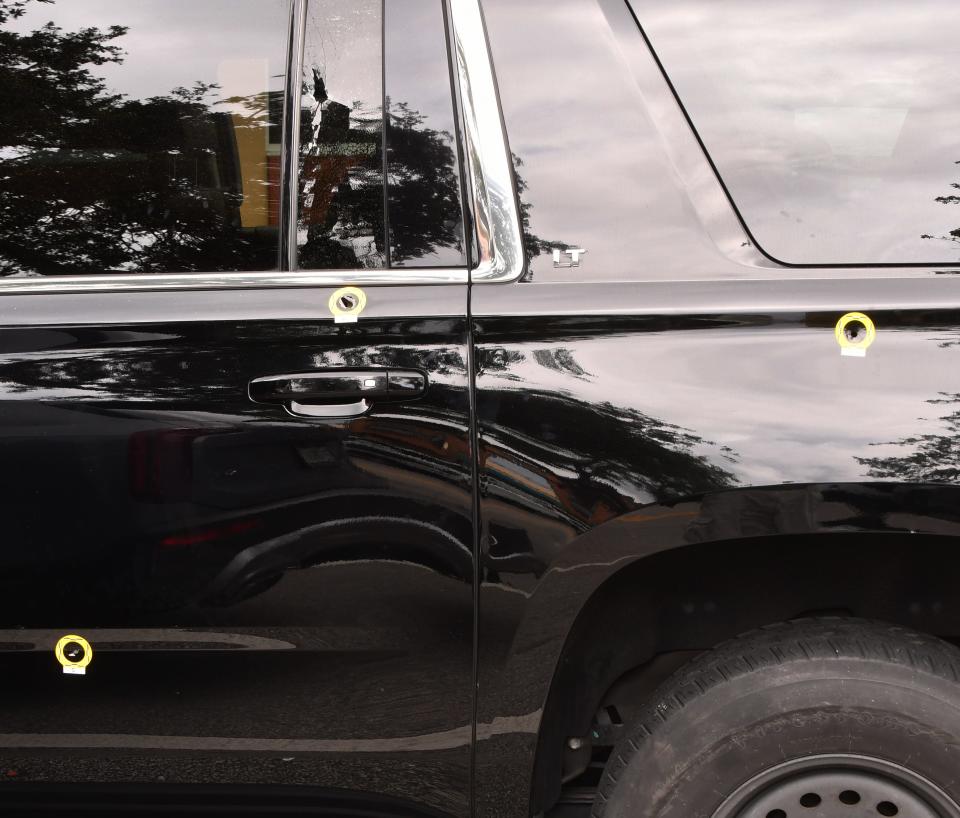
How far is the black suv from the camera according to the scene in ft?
4.72

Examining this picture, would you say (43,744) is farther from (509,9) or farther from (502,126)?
(509,9)

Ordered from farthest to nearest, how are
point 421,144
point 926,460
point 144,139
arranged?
point 144,139 < point 421,144 < point 926,460

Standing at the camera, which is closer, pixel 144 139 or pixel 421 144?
pixel 421 144

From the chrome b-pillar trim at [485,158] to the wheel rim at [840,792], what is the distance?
91 cm

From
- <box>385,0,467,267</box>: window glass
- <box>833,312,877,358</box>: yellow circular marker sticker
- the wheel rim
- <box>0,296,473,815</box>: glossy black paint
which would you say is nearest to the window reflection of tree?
<box>385,0,467,267</box>: window glass

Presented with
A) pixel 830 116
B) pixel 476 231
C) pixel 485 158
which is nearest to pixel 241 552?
pixel 476 231

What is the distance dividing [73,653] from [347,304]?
29.1 inches

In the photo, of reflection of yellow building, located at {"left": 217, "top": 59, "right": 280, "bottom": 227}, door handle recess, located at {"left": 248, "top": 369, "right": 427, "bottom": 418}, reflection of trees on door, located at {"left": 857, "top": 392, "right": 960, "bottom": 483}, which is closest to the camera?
reflection of trees on door, located at {"left": 857, "top": 392, "right": 960, "bottom": 483}

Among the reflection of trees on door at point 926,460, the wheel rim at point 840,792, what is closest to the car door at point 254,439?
the wheel rim at point 840,792

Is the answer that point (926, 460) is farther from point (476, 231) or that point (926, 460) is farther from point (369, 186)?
point (369, 186)

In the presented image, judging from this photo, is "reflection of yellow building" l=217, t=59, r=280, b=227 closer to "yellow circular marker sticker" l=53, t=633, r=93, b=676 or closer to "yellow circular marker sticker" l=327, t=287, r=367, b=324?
"yellow circular marker sticker" l=327, t=287, r=367, b=324

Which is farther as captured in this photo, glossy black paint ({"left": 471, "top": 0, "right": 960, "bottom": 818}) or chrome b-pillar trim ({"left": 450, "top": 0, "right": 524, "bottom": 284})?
chrome b-pillar trim ({"left": 450, "top": 0, "right": 524, "bottom": 284})

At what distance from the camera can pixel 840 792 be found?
1.49 metres

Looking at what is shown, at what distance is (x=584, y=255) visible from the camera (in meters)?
1.52
